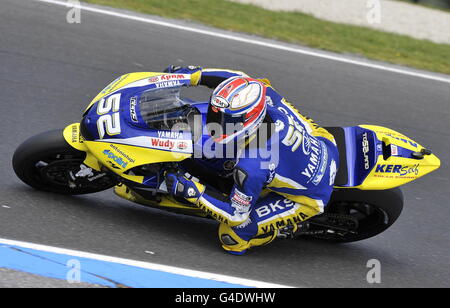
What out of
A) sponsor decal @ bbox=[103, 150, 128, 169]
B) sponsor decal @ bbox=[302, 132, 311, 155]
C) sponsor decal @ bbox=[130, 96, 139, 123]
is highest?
sponsor decal @ bbox=[130, 96, 139, 123]

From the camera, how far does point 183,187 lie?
457 cm

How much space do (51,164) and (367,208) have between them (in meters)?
2.27

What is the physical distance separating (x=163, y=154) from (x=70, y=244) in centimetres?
85

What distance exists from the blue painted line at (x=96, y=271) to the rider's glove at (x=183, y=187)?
0.51 meters

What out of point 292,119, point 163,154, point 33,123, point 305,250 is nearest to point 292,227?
point 305,250

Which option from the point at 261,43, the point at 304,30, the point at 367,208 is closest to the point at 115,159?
the point at 367,208

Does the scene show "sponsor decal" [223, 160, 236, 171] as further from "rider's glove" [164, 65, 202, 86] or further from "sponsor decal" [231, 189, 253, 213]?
"rider's glove" [164, 65, 202, 86]

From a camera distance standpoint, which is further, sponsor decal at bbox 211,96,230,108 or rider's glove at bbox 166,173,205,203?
rider's glove at bbox 166,173,205,203

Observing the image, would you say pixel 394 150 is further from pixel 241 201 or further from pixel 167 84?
pixel 167 84

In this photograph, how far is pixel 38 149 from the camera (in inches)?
188

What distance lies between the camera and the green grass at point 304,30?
912 centimetres

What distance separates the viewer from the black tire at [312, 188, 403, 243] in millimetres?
4886

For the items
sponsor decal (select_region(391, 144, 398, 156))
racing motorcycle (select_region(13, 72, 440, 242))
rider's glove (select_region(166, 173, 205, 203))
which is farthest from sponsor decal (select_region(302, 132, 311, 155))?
rider's glove (select_region(166, 173, 205, 203))
